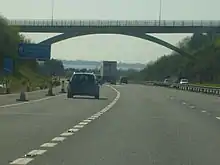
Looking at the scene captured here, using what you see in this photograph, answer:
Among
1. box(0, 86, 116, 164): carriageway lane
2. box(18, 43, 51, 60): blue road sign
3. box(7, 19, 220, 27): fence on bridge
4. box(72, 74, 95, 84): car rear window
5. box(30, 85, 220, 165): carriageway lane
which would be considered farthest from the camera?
box(7, 19, 220, 27): fence on bridge

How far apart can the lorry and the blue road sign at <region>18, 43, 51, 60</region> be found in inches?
1960

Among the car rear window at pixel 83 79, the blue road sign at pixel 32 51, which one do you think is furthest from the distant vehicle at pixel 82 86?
the blue road sign at pixel 32 51

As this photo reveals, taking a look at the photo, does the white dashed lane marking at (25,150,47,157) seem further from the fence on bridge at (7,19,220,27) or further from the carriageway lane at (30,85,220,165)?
the fence on bridge at (7,19,220,27)

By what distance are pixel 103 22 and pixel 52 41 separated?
8.14 metres

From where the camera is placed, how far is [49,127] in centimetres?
1766

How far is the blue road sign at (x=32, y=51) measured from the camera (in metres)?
67.2

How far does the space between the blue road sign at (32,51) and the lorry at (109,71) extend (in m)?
49.8

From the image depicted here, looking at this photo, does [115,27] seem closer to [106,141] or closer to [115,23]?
[115,23]

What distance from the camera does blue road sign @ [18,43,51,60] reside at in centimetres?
6725

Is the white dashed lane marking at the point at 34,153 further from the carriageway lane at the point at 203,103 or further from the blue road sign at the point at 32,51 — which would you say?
the blue road sign at the point at 32,51

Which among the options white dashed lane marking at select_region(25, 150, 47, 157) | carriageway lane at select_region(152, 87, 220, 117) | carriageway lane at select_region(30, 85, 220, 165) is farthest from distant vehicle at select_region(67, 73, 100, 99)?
white dashed lane marking at select_region(25, 150, 47, 157)

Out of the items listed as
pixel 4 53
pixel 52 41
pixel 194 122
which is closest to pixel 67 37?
pixel 52 41

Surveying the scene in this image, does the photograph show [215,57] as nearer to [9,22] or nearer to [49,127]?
[9,22]

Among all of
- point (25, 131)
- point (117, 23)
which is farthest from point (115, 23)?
point (25, 131)
